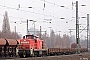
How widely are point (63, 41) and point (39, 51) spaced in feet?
283

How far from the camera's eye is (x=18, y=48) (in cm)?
3419

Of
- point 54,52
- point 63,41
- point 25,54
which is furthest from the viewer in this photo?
point 63,41

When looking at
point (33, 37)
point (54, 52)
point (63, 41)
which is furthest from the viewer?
point (63, 41)

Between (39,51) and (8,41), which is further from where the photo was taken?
(39,51)

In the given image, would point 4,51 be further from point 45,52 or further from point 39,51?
point 45,52

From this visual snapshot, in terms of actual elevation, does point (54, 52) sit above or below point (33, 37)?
below

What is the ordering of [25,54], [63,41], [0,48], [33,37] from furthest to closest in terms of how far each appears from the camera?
[63,41] → [33,37] → [25,54] → [0,48]

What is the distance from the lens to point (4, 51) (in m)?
32.0

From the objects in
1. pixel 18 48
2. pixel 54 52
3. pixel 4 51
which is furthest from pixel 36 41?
pixel 54 52

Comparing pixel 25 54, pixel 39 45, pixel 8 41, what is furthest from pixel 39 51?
pixel 8 41

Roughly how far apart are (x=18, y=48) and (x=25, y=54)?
163 cm

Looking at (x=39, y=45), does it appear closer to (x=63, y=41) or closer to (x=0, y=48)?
(x=0, y=48)

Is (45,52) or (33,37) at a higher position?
(33,37)

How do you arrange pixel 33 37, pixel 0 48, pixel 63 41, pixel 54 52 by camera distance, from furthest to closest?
pixel 63 41, pixel 54 52, pixel 33 37, pixel 0 48
